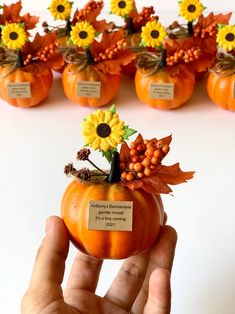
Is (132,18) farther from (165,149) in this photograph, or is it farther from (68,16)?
(165,149)

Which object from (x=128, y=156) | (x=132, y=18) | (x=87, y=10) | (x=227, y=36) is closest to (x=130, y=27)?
(x=132, y=18)

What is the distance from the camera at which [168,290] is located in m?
0.72

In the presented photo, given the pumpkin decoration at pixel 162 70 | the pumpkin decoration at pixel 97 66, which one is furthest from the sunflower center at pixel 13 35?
the pumpkin decoration at pixel 162 70

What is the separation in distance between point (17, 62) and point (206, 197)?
2.36ft

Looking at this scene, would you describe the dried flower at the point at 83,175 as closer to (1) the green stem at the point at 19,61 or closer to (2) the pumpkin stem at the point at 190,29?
(1) the green stem at the point at 19,61

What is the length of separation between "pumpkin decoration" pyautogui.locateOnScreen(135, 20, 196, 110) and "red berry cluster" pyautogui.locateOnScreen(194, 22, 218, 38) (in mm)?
88

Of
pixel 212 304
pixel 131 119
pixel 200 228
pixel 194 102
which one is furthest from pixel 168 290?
pixel 194 102

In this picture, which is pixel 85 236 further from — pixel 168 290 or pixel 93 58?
pixel 93 58

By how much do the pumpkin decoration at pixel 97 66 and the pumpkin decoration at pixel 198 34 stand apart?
6.3 inches

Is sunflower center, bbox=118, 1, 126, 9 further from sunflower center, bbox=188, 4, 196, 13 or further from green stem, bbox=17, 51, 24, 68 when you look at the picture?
green stem, bbox=17, 51, 24, 68

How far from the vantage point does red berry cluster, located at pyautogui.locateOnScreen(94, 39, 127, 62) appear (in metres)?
1.43

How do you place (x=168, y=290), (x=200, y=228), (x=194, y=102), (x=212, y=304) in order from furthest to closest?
(x=194, y=102) → (x=200, y=228) → (x=212, y=304) → (x=168, y=290)

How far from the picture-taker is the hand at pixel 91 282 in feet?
2.30

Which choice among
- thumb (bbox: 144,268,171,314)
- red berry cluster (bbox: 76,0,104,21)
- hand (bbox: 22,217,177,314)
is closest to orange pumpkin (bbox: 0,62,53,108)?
red berry cluster (bbox: 76,0,104,21)
